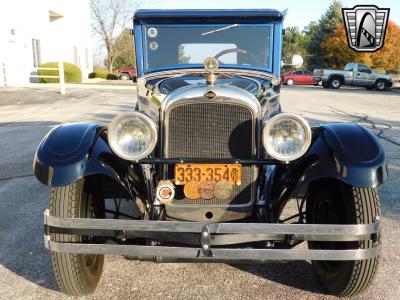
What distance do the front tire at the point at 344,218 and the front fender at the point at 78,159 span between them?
1164 millimetres

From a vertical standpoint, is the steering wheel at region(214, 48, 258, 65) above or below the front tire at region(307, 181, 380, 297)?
above

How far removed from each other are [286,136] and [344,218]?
61cm

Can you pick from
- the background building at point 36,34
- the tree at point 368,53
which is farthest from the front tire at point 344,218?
the tree at point 368,53

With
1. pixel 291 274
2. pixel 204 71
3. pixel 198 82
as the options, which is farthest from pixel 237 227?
pixel 204 71

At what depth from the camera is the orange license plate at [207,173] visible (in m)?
2.66

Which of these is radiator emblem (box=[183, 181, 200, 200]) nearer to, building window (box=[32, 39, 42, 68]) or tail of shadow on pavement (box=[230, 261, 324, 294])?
tail of shadow on pavement (box=[230, 261, 324, 294])

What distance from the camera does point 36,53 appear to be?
24219 millimetres

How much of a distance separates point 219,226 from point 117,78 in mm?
36082

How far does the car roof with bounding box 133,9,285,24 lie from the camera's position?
12.1 feet

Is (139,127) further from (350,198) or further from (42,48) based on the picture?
(42,48)

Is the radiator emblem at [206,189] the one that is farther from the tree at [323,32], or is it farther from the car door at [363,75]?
the tree at [323,32]

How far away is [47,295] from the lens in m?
2.75

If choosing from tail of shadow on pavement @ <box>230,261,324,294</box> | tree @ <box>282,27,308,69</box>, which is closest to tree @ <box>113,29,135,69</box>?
tree @ <box>282,27,308,69</box>

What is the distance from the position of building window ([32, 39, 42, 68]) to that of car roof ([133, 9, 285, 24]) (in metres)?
22.0
